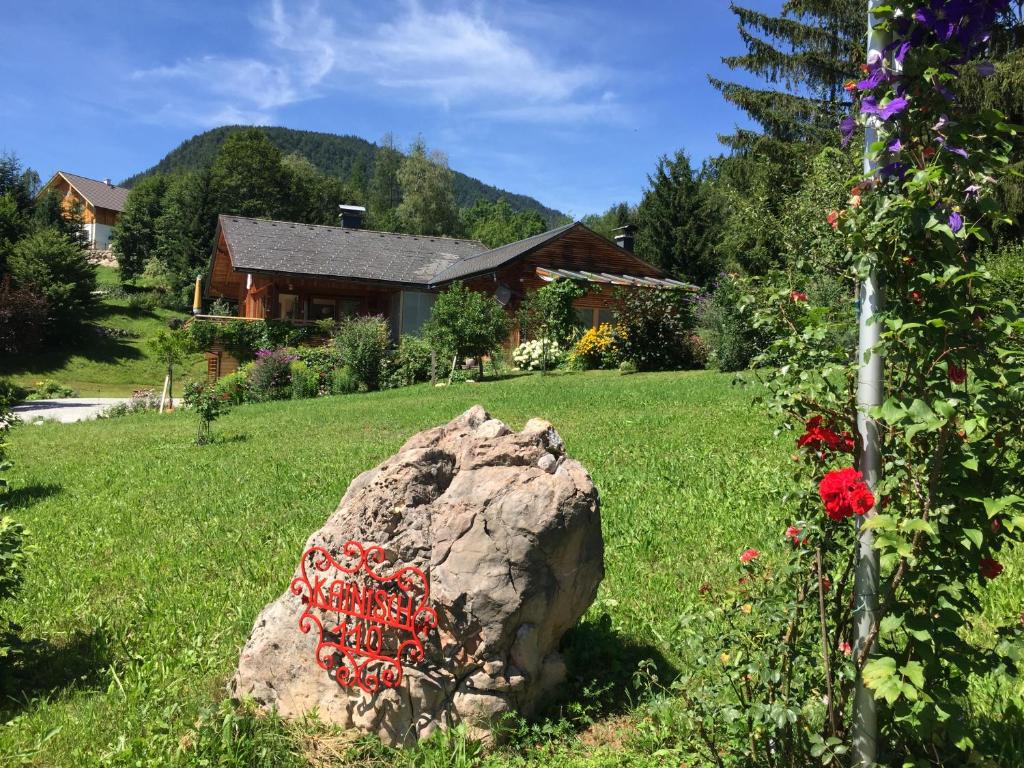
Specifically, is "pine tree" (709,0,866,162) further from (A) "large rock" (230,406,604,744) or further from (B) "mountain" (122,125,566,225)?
Result: (B) "mountain" (122,125,566,225)

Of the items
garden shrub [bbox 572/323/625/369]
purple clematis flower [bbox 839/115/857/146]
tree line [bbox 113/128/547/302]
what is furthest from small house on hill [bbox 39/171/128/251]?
purple clematis flower [bbox 839/115/857/146]

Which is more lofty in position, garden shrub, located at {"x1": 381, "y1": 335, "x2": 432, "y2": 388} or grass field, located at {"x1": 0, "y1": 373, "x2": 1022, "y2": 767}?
garden shrub, located at {"x1": 381, "y1": 335, "x2": 432, "y2": 388}

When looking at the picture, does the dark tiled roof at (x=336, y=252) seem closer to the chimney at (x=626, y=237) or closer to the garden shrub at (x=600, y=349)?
the chimney at (x=626, y=237)

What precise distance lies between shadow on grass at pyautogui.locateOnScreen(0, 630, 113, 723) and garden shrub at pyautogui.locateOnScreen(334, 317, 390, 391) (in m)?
16.5

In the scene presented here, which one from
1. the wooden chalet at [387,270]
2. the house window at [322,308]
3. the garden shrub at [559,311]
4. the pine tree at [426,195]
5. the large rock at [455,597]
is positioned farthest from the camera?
the pine tree at [426,195]

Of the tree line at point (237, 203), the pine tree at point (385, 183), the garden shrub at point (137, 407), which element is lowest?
the garden shrub at point (137, 407)

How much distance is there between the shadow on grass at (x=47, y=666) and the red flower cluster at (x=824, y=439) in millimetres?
3639

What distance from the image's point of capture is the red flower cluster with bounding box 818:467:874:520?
6.44 feet

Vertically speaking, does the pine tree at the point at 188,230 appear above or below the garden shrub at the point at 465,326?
above

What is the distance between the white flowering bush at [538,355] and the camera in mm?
21359

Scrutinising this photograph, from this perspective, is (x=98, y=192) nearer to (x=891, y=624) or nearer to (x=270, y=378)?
(x=270, y=378)

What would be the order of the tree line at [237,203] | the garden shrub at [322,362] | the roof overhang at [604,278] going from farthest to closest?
1. the tree line at [237,203]
2. the roof overhang at [604,278]
3. the garden shrub at [322,362]

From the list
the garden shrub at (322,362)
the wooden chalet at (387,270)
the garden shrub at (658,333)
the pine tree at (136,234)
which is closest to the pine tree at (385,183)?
the pine tree at (136,234)

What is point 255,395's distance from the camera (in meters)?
20.8
